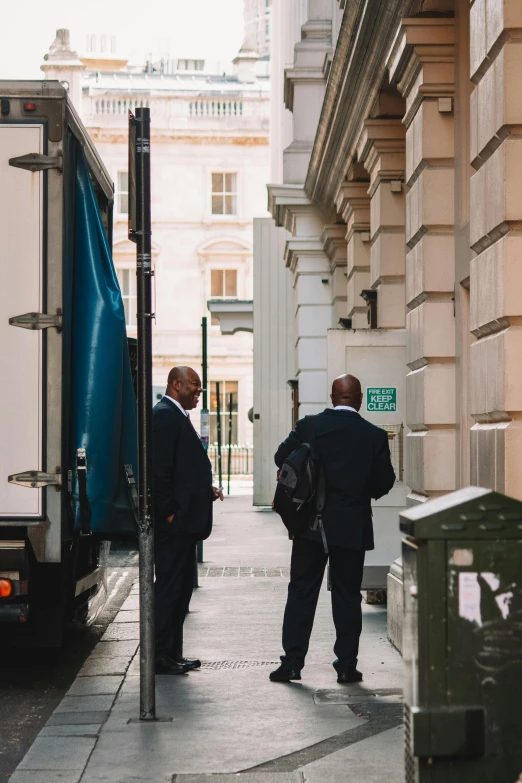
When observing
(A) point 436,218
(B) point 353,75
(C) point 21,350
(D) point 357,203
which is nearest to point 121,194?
(D) point 357,203

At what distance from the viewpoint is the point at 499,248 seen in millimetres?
6371

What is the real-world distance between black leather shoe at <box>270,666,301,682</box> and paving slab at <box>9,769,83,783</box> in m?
2.17

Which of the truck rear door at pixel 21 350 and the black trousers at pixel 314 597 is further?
the black trousers at pixel 314 597

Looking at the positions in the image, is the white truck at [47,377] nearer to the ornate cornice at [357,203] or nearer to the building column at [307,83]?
the ornate cornice at [357,203]

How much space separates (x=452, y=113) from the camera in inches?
342

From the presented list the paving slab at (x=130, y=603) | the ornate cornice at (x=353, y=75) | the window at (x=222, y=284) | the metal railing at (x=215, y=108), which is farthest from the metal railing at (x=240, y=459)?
the paving slab at (x=130, y=603)

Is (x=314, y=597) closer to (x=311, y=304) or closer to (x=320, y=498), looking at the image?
(x=320, y=498)

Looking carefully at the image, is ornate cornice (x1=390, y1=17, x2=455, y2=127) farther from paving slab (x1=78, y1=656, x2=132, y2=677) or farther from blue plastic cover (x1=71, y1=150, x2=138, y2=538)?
paving slab (x1=78, y1=656, x2=132, y2=677)

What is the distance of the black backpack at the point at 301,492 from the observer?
723cm

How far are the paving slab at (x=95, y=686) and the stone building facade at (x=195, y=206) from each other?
3638 cm

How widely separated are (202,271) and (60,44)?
10453 mm

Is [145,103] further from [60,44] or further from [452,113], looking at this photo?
[452,113]

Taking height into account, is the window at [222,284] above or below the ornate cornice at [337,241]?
above

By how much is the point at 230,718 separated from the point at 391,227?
19.7 feet
